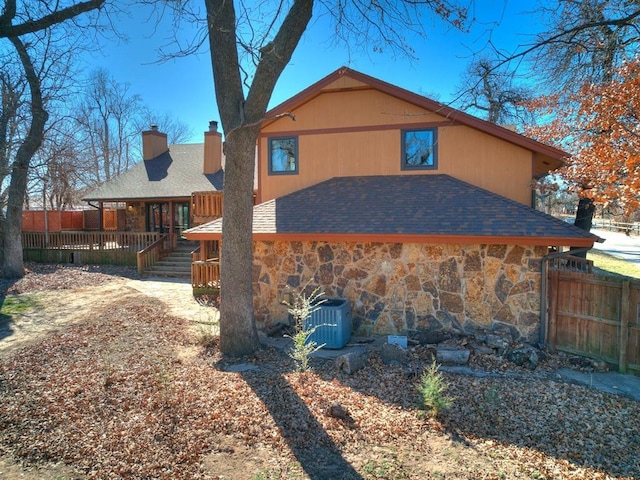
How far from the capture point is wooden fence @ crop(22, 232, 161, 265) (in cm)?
1738

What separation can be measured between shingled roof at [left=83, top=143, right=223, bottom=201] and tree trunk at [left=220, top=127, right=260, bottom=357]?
37.1ft

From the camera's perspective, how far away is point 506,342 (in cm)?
686

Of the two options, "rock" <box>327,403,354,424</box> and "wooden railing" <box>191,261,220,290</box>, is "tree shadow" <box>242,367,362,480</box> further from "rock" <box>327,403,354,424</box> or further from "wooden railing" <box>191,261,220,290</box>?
"wooden railing" <box>191,261,220,290</box>

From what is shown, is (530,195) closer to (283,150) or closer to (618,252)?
(283,150)

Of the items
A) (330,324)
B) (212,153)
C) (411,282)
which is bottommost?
(330,324)

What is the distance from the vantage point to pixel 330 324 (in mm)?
7152

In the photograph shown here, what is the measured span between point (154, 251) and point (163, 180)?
170 inches

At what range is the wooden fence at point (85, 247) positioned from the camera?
1738cm

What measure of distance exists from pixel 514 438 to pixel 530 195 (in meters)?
6.72

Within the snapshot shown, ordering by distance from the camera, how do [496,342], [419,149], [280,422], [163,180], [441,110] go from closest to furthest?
[280,422], [496,342], [441,110], [419,149], [163,180]

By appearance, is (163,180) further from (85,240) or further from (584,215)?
(584,215)

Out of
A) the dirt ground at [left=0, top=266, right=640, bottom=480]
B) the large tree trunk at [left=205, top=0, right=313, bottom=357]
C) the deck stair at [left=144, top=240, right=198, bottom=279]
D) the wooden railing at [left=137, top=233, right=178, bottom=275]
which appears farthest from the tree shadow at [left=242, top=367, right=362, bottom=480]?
the wooden railing at [left=137, top=233, right=178, bottom=275]

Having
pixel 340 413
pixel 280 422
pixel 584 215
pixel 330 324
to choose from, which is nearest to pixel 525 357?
pixel 330 324

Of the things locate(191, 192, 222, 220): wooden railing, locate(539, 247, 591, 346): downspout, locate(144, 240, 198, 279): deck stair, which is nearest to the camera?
locate(539, 247, 591, 346): downspout
